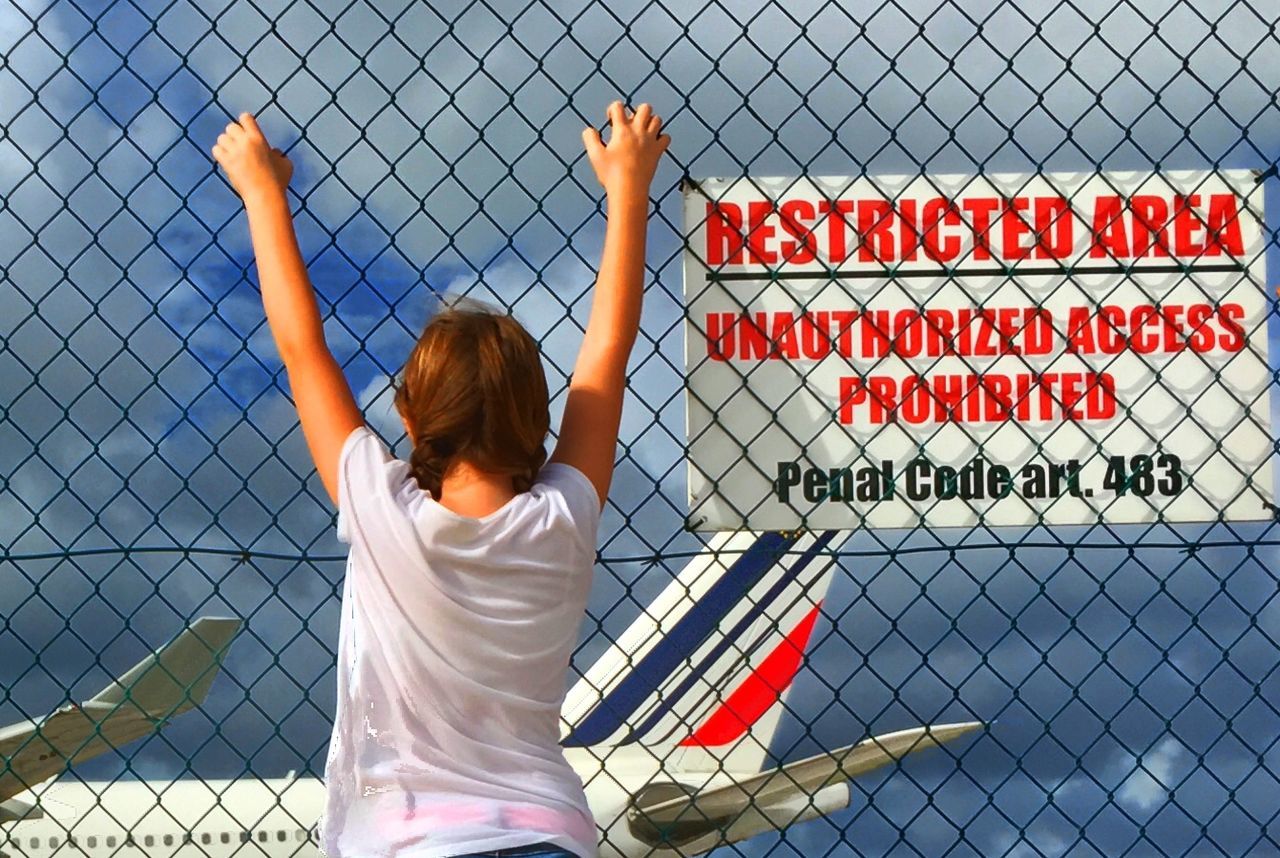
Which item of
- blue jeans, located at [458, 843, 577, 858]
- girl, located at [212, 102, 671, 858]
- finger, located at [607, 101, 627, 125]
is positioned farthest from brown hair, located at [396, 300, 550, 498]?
finger, located at [607, 101, 627, 125]

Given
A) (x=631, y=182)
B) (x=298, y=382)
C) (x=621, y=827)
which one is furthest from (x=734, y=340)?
(x=621, y=827)

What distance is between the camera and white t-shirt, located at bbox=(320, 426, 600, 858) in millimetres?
1825

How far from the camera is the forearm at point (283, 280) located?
2.08m

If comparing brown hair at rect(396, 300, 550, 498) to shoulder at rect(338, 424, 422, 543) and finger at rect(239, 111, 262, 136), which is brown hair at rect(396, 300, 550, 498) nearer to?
shoulder at rect(338, 424, 422, 543)

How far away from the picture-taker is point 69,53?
3232 millimetres

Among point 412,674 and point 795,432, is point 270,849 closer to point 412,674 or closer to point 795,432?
point 795,432

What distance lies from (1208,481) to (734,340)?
1.20 metres

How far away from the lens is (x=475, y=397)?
1.87 metres

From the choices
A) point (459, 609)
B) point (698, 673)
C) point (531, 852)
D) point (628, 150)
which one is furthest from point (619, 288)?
point (698, 673)

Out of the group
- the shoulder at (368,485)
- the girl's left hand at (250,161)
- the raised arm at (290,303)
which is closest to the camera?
the shoulder at (368,485)

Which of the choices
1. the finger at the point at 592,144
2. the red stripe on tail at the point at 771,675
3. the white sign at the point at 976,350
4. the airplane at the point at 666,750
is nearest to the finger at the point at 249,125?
the finger at the point at 592,144

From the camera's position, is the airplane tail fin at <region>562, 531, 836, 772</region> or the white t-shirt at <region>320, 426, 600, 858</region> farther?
the airplane tail fin at <region>562, 531, 836, 772</region>

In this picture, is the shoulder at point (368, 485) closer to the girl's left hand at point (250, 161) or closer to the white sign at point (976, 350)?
the girl's left hand at point (250, 161)

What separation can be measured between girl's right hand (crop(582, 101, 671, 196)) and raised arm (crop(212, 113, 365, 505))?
1.65 ft
